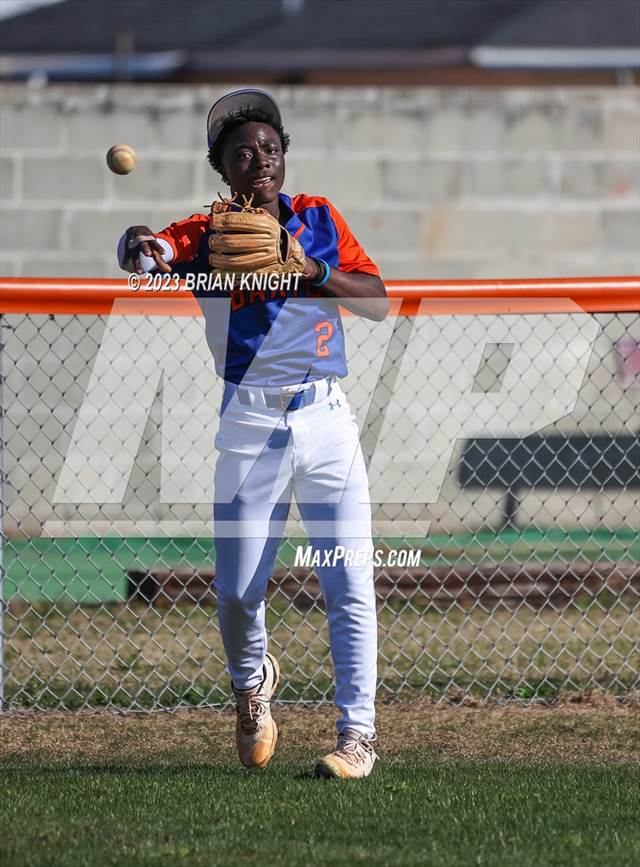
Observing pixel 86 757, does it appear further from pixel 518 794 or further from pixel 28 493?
pixel 28 493

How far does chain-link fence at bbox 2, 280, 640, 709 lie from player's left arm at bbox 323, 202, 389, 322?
238 centimetres

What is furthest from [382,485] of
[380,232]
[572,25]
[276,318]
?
[572,25]

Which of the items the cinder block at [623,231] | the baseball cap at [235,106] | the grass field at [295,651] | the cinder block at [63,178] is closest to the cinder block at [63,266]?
the cinder block at [63,178]

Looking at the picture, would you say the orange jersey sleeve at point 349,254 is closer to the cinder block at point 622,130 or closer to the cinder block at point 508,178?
the cinder block at point 508,178

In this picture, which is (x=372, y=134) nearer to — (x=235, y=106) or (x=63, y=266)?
(x=63, y=266)

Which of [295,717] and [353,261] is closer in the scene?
[353,261]

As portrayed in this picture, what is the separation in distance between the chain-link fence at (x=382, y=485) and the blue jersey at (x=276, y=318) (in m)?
2.36

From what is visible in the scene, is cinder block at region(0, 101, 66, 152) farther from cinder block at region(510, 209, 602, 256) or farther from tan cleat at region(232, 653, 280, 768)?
tan cleat at region(232, 653, 280, 768)

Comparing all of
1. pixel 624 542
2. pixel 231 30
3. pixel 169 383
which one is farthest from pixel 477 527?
pixel 231 30

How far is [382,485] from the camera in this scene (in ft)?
28.4

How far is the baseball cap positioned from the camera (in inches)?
164

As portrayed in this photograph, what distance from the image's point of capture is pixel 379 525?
7.96m

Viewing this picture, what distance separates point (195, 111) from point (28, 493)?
261 cm

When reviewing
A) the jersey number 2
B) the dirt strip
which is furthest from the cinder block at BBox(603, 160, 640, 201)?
the jersey number 2
